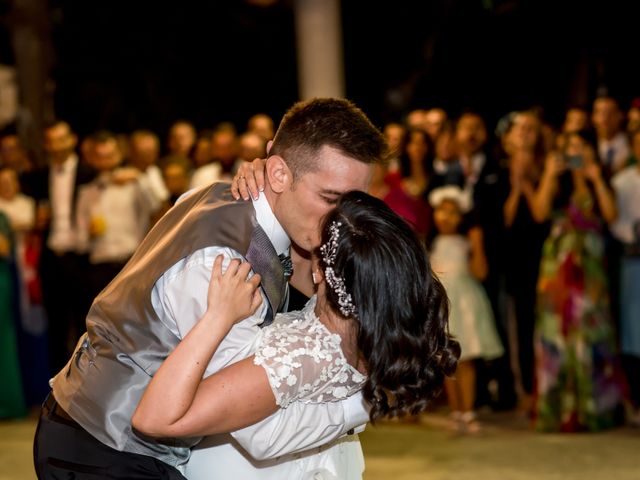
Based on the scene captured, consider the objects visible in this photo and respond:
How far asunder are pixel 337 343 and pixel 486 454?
3.57 meters

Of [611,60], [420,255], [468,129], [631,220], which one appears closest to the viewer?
[420,255]

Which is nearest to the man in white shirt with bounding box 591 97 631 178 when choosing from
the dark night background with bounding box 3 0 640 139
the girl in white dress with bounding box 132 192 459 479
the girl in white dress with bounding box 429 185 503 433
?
the girl in white dress with bounding box 429 185 503 433

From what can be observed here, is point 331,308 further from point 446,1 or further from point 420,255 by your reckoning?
point 446,1

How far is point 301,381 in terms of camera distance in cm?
274

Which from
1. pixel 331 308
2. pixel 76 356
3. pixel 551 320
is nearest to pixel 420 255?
pixel 331 308

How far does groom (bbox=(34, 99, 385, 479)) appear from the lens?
2740 millimetres

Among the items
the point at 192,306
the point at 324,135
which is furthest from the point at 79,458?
the point at 324,135

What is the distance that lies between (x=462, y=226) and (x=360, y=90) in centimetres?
721

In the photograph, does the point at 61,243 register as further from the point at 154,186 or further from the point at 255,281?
the point at 255,281

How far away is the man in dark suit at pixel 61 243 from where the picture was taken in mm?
7984

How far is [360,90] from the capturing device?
14.1m

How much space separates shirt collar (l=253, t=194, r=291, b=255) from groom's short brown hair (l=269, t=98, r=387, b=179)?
107 millimetres

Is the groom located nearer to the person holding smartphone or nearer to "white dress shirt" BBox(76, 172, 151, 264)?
the person holding smartphone

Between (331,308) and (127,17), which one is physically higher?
(127,17)
